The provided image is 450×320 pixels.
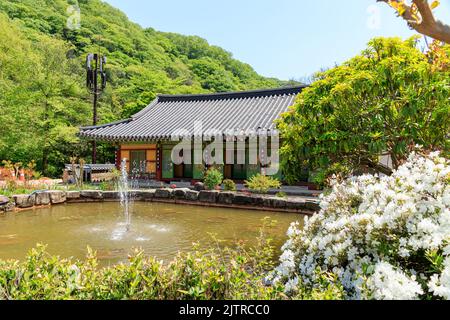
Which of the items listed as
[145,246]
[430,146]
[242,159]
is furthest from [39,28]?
[430,146]

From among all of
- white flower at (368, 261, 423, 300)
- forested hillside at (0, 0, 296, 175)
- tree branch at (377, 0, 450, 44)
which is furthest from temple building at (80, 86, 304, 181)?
white flower at (368, 261, 423, 300)

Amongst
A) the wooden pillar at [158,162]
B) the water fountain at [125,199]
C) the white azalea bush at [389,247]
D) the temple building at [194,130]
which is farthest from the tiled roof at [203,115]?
the white azalea bush at [389,247]

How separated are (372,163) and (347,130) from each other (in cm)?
120

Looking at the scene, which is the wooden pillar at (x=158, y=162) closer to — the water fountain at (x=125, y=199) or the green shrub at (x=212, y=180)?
the water fountain at (x=125, y=199)

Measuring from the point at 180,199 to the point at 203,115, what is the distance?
9138mm

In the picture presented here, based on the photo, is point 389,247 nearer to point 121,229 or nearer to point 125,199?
point 121,229

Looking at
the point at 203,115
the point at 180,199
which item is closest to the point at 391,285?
the point at 180,199

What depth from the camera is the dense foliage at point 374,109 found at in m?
4.97

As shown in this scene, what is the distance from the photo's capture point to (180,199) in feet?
47.6

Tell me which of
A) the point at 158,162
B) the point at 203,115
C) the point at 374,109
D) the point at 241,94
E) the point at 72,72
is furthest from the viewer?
the point at 72,72

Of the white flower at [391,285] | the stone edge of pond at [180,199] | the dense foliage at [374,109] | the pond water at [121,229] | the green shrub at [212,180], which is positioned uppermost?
the dense foliage at [374,109]

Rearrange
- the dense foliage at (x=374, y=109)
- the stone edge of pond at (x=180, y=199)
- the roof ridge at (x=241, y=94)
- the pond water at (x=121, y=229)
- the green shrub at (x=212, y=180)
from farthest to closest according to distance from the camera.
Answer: the roof ridge at (x=241, y=94), the green shrub at (x=212, y=180), the stone edge of pond at (x=180, y=199), the pond water at (x=121, y=229), the dense foliage at (x=374, y=109)

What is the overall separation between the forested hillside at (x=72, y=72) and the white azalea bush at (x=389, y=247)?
77.0 ft

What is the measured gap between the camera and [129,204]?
1415cm
